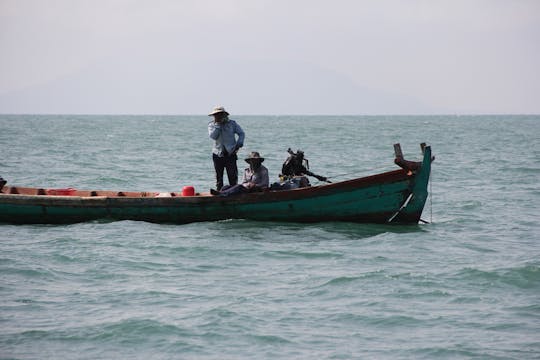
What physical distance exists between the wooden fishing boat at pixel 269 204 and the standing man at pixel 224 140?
0.80 metres

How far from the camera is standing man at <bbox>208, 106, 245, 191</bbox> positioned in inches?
606

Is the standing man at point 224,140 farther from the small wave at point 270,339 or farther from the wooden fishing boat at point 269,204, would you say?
the small wave at point 270,339

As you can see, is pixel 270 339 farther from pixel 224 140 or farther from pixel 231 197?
pixel 224 140

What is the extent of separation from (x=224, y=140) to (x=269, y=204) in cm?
150

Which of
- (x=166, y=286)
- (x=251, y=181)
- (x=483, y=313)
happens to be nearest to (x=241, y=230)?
(x=251, y=181)

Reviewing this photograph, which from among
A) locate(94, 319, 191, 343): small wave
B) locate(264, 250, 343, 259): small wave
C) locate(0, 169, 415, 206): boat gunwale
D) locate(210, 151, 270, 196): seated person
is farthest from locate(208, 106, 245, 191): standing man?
locate(94, 319, 191, 343): small wave

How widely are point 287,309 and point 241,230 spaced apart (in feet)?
16.0

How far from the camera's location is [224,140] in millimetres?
15570

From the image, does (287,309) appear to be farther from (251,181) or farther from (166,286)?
(251,181)

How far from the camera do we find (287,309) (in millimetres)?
10312

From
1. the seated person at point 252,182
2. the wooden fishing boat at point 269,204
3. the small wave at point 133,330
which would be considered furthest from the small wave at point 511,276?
the small wave at point 133,330

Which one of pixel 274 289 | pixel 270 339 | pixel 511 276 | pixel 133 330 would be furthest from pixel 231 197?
pixel 270 339

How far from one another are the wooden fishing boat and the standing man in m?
0.80

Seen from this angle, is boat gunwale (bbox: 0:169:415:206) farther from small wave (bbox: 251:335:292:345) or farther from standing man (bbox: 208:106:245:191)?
small wave (bbox: 251:335:292:345)
